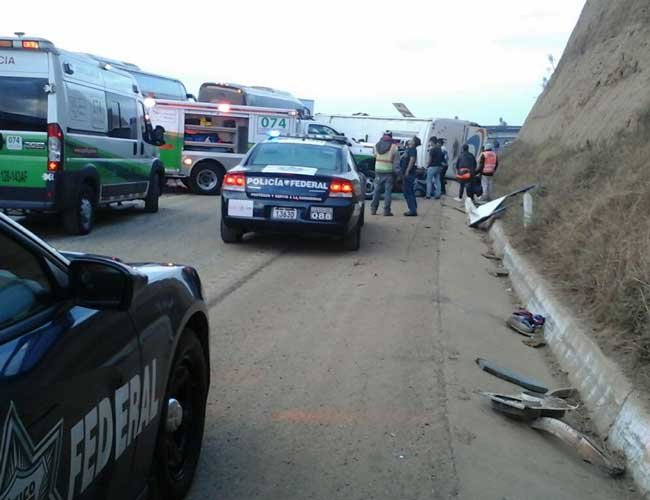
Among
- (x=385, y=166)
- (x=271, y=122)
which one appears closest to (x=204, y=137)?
(x=271, y=122)

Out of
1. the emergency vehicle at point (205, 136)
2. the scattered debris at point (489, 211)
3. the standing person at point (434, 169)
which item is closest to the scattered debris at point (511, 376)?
the scattered debris at point (489, 211)

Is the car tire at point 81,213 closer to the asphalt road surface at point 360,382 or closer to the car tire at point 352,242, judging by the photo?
the asphalt road surface at point 360,382

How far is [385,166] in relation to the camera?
15.4 metres

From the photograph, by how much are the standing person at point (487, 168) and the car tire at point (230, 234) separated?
9237 millimetres

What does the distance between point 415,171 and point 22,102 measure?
8.71 meters

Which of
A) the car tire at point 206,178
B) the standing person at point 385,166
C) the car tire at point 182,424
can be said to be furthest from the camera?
the car tire at point 206,178

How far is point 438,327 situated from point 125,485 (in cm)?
463

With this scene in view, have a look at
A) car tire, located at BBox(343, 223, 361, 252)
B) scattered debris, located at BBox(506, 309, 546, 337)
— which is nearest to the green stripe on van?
car tire, located at BBox(343, 223, 361, 252)

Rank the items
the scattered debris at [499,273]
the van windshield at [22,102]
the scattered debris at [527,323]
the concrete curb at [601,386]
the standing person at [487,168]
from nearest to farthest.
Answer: the concrete curb at [601,386]
the scattered debris at [527,323]
the van windshield at [22,102]
the scattered debris at [499,273]
the standing person at [487,168]

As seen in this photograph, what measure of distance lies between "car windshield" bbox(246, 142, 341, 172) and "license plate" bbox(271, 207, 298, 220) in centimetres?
81

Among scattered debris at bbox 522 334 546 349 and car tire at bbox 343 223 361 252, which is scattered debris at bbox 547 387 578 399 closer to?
scattered debris at bbox 522 334 546 349

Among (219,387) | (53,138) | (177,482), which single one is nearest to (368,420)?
(219,387)

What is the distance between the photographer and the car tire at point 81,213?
10.7m

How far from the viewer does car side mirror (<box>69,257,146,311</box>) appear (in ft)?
8.15
